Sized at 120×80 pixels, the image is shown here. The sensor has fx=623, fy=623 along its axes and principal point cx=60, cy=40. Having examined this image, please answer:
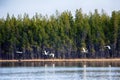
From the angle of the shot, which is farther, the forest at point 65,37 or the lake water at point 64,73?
the forest at point 65,37

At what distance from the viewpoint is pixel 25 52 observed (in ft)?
418

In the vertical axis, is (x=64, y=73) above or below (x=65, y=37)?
below

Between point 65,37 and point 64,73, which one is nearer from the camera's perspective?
point 64,73

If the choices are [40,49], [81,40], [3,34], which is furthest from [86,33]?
[3,34]

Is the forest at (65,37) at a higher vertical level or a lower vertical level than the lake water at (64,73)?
higher

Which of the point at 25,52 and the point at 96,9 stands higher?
the point at 96,9

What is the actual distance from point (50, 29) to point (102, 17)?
37.7ft

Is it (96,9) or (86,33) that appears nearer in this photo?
(86,33)

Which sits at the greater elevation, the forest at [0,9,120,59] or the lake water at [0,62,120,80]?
the forest at [0,9,120,59]

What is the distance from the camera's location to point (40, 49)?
12625 cm

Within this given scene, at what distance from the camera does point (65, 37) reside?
126 metres

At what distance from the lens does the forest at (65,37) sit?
123925 mm

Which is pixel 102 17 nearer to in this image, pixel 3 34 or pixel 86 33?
pixel 86 33

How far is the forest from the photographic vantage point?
12393 centimetres
